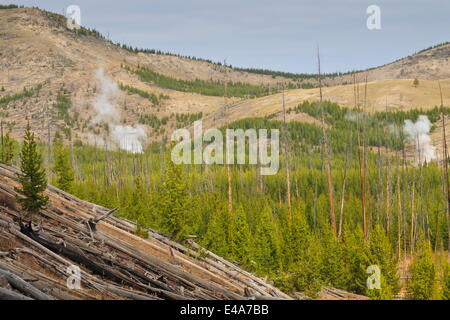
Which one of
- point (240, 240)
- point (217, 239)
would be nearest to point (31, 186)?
point (217, 239)

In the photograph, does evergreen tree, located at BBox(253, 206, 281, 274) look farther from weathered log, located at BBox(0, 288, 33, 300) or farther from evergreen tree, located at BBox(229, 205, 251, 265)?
weathered log, located at BBox(0, 288, 33, 300)

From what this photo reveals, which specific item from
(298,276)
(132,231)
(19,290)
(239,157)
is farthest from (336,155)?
(19,290)

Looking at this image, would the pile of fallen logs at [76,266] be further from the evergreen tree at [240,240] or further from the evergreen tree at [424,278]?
the evergreen tree at [424,278]

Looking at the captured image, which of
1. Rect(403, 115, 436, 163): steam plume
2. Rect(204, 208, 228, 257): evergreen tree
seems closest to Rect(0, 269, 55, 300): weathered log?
A: Rect(204, 208, 228, 257): evergreen tree

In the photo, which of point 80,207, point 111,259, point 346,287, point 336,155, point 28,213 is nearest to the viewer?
point 111,259

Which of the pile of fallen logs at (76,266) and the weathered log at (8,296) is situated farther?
the pile of fallen logs at (76,266)

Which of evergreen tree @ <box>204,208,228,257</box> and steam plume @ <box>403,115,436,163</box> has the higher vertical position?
steam plume @ <box>403,115,436,163</box>

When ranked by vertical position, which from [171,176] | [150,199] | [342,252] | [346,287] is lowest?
[346,287]

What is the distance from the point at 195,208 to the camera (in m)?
52.0

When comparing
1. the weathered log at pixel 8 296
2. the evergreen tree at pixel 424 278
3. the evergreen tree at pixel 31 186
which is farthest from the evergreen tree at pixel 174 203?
the weathered log at pixel 8 296

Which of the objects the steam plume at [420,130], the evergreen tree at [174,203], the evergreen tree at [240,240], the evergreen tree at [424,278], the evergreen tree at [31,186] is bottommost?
the evergreen tree at [424,278]

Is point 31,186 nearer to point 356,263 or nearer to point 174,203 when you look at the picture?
point 174,203
